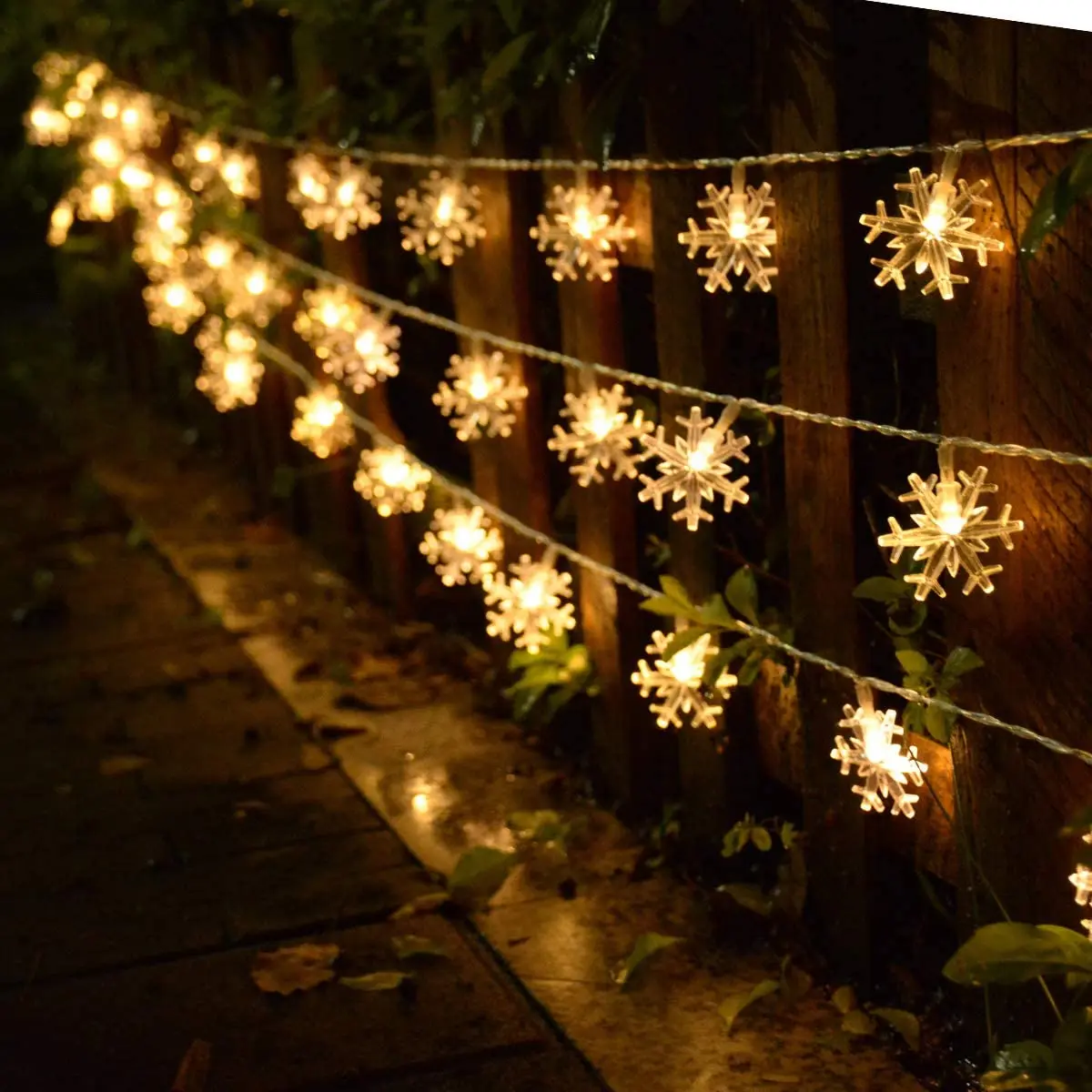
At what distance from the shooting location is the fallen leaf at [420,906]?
418cm

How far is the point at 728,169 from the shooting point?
371cm

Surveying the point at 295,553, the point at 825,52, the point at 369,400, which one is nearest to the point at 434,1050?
the point at 825,52

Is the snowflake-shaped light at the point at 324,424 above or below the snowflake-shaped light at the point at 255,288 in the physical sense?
below

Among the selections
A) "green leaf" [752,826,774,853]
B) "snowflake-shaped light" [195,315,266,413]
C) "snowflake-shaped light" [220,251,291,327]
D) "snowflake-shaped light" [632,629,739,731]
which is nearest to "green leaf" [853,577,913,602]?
"snowflake-shaped light" [632,629,739,731]

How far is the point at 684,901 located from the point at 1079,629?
1563 millimetres

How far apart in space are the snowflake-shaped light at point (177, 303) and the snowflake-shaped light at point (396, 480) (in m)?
2.18

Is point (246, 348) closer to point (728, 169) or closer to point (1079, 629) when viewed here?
point (728, 169)

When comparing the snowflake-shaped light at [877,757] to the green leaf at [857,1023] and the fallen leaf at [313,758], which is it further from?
the fallen leaf at [313,758]

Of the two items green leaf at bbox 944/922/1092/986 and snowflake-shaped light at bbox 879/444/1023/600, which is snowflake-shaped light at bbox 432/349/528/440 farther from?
green leaf at bbox 944/922/1092/986

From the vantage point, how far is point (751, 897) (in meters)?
3.87

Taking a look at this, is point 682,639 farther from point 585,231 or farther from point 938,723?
point 585,231

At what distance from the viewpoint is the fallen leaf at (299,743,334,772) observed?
16.8 ft

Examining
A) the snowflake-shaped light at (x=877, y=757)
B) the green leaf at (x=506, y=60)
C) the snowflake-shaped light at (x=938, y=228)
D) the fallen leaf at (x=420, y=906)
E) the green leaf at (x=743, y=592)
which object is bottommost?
the fallen leaf at (x=420, y=906)

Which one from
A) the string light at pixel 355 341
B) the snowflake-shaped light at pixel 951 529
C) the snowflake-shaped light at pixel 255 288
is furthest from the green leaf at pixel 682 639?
the snowflake-shaped light at pixel 255 288
